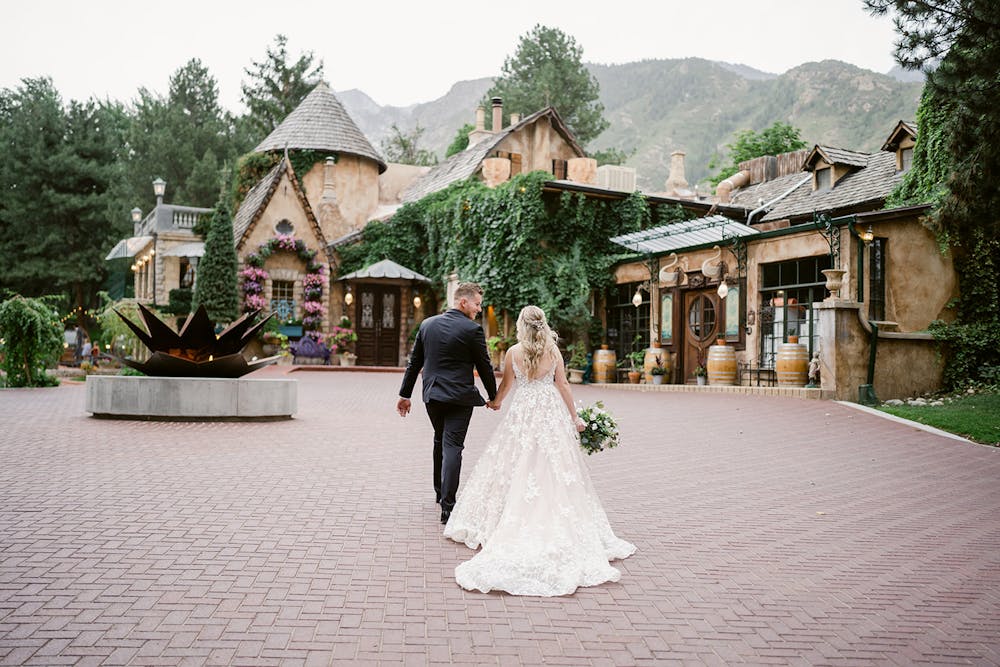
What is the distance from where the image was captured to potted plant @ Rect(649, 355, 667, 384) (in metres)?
20.3

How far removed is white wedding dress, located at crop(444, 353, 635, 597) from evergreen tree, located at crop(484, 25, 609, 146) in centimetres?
4347

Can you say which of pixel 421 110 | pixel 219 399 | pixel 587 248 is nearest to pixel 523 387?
pixel 219 399

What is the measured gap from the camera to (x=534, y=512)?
493 centimetres

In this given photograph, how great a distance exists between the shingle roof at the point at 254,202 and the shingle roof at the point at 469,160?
5.73m

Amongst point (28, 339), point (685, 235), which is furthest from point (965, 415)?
point (28, 339)

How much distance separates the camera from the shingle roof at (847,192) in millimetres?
20781

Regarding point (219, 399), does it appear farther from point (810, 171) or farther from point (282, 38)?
point (282, 38)

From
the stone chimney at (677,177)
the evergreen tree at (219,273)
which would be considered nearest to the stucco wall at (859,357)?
the stone chimney at (677,177)

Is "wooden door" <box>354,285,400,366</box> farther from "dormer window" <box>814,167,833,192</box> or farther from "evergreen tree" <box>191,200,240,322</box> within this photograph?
"dormer window" <box>814,167,833,192</box>

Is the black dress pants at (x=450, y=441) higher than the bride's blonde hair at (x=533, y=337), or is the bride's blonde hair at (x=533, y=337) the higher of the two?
the bride's blonde hair at (x=533, y=337)

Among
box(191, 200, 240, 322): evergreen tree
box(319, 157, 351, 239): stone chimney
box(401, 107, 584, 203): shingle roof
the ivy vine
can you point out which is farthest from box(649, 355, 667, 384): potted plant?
box(319, 157, 351, 239): stone chimney

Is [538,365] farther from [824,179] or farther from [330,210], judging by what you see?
[330,210]

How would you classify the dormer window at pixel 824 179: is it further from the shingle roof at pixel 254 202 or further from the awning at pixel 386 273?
the shingle roof at pixel 254 202

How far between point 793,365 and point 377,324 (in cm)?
1668
